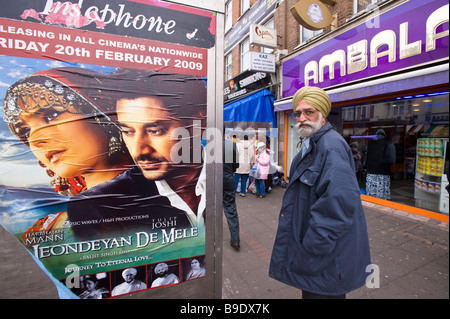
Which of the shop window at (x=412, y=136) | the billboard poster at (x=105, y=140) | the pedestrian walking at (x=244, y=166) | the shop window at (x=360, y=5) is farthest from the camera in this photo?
the pedestrian walking at (x=244, y=166)

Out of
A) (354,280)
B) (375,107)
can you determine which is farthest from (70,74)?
(375,107)

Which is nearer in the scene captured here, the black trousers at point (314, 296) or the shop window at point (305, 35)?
the black trousers at point (314, 296)

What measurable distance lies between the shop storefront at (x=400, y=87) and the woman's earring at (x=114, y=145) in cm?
508

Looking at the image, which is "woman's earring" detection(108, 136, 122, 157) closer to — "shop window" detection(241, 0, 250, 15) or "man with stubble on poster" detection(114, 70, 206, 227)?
"man with stubble on poster" detection(114, 70, 206, 227)

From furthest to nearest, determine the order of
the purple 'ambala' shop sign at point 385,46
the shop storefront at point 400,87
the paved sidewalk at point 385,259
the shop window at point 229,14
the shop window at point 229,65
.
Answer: the shop window at point 229,65, the shop window at point 229,14, the shop storefront at point 400,87, the purple 'ambala' shop sign at point 385,46, the paved sidewalk at point 385,259

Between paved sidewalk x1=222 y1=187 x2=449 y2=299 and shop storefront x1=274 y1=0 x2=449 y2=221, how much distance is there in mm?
861

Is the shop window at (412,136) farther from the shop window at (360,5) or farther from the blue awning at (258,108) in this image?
the blue awning at (258,108)

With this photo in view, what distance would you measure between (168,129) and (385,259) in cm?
345

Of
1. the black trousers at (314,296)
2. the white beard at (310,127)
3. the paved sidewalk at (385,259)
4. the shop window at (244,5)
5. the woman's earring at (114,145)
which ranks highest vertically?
the shop window at (244,5)

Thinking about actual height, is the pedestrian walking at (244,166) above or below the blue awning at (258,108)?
below

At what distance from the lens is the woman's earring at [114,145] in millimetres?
1739

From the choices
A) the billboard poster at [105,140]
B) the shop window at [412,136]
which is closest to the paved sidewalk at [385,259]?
the shop window at [412,136]

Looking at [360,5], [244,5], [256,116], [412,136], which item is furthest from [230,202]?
[244,5]

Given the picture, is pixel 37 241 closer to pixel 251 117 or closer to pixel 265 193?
pixel 265 193
